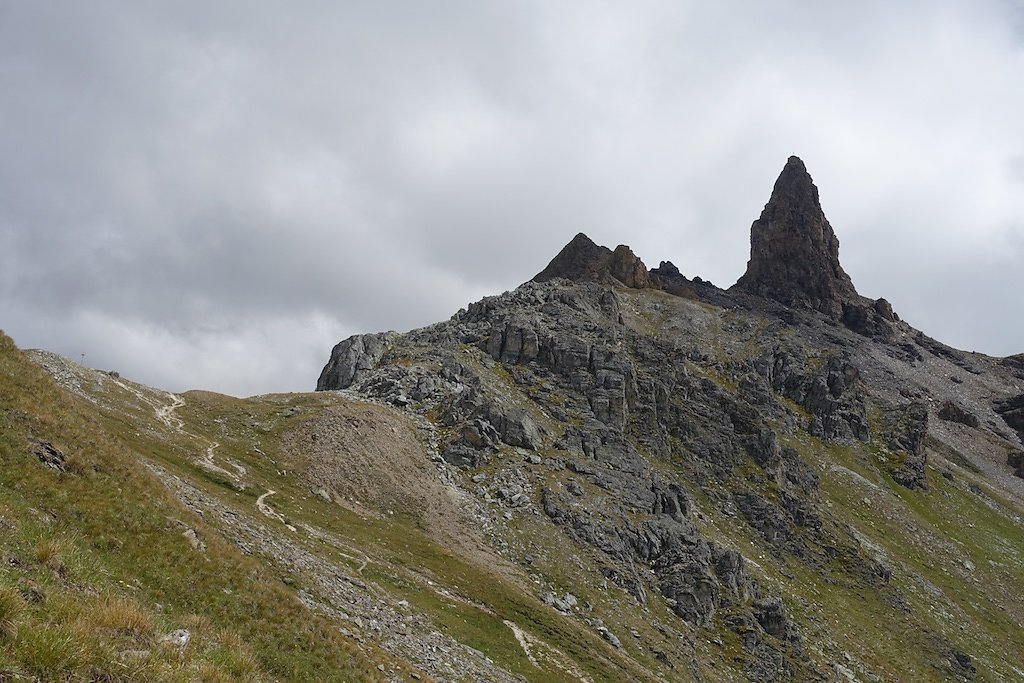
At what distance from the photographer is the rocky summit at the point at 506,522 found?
2061cm

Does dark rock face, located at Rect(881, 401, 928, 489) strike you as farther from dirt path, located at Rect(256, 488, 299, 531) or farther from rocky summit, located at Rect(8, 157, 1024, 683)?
dirt path, located at Rect(256, 488, 299, 531)

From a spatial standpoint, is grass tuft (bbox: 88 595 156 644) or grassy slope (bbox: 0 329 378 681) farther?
grass tuft (bbox: 88 595 156 644)

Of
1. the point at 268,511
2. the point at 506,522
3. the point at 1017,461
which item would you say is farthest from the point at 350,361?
the point at 1017,461

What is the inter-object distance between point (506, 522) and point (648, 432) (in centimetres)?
4538

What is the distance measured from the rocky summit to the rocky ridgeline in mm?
578

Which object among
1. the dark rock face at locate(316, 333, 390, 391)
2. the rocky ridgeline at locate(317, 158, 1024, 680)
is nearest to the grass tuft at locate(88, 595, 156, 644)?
the rocky ridgeline at locate(317, 158, 1024, 680)

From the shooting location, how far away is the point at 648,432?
105 m

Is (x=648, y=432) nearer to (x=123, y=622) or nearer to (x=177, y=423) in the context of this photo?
(x=177, y=423)

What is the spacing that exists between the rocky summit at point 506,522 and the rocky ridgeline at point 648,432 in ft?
1.90

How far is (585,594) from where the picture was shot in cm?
6019

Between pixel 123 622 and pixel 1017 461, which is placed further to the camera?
pixel 1017 461

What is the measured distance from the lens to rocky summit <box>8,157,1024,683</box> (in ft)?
67.6

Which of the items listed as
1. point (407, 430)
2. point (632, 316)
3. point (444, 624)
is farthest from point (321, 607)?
point (632, 316)

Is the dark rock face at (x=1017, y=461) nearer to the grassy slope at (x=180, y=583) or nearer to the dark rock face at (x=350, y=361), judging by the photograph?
the grassy slope at (x=180, y=583)
